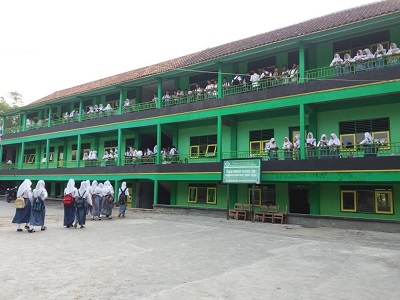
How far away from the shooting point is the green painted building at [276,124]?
1399cm

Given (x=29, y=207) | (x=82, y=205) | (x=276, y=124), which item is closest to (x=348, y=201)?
(x=276, y=124)

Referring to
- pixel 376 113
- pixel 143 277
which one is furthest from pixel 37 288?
pixel 376 113

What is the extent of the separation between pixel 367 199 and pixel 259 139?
6.11 metres

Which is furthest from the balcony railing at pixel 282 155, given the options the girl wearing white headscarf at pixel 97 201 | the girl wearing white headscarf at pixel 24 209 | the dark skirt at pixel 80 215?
the girl wearing white headscarf at pixel 24 209

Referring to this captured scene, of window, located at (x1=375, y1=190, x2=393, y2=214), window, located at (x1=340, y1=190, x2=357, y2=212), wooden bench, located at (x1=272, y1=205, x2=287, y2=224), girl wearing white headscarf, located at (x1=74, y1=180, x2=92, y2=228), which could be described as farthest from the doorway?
girl wearing white headscarf, located at (x1=74, y1=180, x2=92, y2=228)

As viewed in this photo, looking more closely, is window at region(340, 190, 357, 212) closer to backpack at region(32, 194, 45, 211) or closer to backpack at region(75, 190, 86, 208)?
backpack at region(75, 190, 86, 208)

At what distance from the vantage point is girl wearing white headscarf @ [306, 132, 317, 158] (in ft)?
49.2

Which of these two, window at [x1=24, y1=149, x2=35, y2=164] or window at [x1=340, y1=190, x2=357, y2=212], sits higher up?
window at [x1=24, y1=149, x2=35, y2=164]

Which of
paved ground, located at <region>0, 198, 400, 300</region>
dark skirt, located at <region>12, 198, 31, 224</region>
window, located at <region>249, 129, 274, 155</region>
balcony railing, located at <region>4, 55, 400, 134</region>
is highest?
balcony railing, located at <region>4, 55, 400, 134</region>

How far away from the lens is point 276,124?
17641 millimetres

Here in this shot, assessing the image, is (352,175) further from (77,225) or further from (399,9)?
(77,225)

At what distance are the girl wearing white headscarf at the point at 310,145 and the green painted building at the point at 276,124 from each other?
0.35 ft

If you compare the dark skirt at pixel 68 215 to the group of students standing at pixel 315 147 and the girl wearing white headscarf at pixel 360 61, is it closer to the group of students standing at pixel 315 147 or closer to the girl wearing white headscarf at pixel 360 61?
the group of students standing at pixel 315 147

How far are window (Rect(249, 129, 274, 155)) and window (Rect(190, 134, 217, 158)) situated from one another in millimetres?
2479
